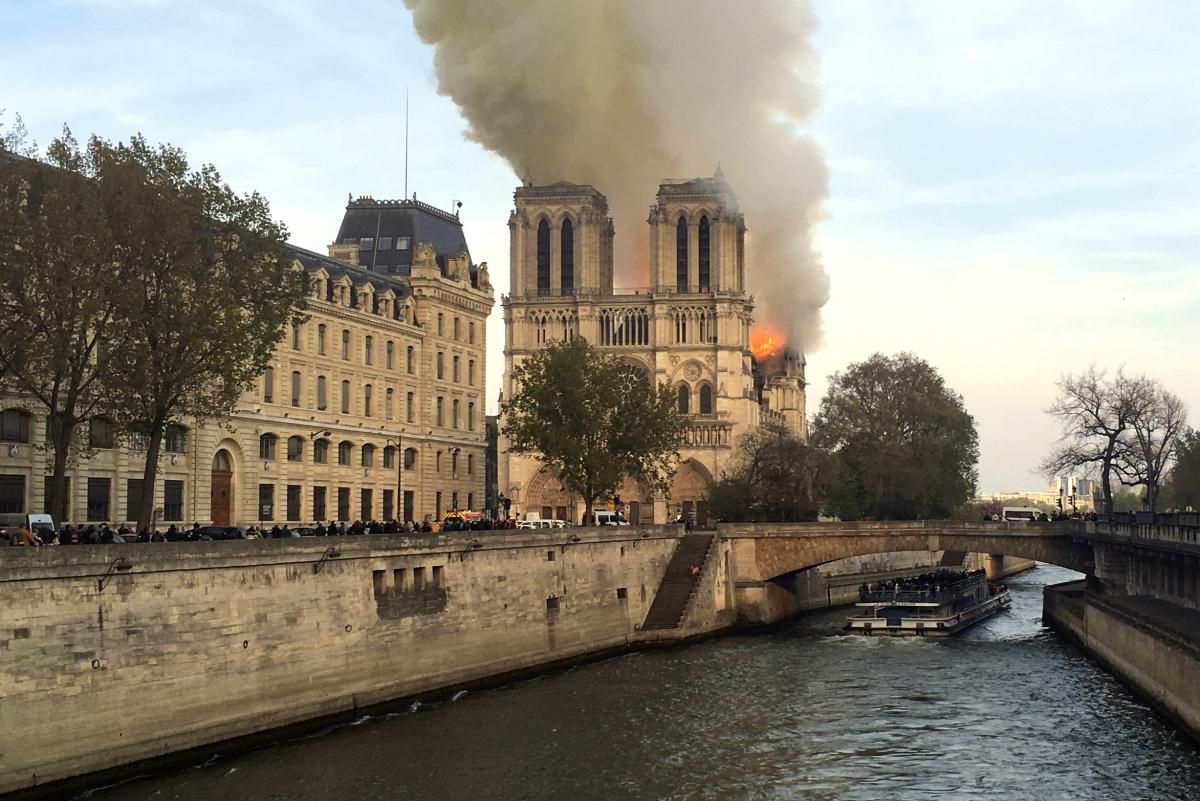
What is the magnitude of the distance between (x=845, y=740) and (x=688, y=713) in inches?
259

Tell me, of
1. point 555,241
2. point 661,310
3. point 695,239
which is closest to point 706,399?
point 661,310

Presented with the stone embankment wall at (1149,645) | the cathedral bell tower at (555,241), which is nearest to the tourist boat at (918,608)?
the stone embankment wall at (1149,645)

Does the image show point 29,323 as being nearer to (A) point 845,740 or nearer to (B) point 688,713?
(B) point 688,713

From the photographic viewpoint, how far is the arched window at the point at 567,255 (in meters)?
149

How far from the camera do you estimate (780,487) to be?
116 meters

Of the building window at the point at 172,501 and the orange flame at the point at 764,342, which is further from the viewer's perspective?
the orange flame at the point at 764,342

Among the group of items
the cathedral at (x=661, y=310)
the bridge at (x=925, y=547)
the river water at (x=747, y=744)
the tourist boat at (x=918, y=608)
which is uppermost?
the cathedral at (x=661, y=310)

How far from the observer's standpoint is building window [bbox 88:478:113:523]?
71.7 meters

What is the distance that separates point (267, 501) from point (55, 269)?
37936mm

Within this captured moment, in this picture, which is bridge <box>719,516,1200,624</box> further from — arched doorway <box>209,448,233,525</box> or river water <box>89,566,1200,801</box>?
arched doorway <box>209,448,233,525</box>

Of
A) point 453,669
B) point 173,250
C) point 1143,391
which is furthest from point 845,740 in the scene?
point 1143,391

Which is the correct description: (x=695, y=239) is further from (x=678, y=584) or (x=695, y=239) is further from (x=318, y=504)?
(x=678, y=584)

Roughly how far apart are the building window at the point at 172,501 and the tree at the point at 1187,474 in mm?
87270

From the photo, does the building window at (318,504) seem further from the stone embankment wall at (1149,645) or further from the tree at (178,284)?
the stone embankment wall at (1149,645)
